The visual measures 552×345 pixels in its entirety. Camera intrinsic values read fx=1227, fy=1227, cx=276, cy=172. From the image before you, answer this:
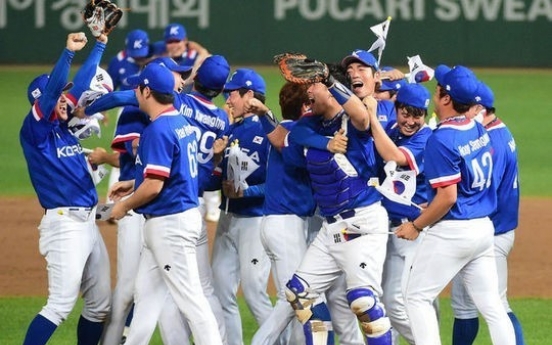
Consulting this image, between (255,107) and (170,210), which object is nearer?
(170,210)

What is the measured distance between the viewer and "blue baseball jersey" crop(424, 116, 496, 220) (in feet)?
23.2

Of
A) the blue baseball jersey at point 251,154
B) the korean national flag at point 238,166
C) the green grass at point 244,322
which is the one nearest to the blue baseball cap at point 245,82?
the blue baseball jersey at point 251,154

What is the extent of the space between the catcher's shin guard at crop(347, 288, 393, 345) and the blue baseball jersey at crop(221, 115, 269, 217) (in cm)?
137

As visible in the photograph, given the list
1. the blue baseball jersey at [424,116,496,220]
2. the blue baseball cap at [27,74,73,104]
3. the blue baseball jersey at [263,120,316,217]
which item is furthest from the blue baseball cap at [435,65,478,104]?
the blue baseball cap at [27,74,73,104]

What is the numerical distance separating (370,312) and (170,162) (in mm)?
1451

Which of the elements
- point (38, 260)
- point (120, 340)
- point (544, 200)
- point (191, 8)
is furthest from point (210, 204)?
point (191, 8)

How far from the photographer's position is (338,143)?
7.17 m

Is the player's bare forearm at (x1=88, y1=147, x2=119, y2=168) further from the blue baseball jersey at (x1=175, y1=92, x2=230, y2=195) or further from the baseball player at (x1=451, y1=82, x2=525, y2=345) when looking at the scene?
the baseball player at (x1=451, y1=82, x2=525, y2=345)

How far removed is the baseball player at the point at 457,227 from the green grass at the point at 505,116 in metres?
7.46

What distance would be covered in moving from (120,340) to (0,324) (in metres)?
1.61

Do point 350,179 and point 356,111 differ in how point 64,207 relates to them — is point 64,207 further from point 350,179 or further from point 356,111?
point 356,111

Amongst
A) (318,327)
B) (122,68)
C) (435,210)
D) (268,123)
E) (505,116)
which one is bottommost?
(505,116)

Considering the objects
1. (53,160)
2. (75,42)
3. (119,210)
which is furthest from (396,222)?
(75,42)

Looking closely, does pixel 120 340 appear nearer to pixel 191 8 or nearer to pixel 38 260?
pixel 38 260
